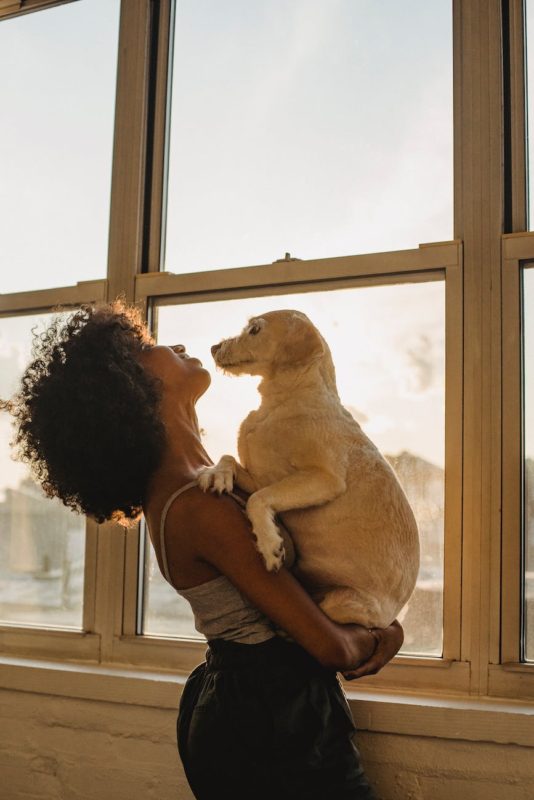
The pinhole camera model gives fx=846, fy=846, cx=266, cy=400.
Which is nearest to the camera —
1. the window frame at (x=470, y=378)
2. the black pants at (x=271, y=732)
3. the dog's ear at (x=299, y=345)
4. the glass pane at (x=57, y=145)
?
the black pants at (x=271, y=732)

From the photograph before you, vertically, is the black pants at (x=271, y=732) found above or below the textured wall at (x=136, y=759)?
above

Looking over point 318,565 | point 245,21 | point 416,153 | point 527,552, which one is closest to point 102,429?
point 318,565

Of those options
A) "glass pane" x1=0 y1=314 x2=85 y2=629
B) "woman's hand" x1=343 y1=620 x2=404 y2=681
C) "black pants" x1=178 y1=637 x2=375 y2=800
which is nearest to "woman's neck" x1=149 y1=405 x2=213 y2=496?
"black pants" x1=178 y1=637 x2=375 y2=800

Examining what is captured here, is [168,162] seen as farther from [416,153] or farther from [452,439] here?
[452,439]

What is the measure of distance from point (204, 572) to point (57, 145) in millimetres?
1752

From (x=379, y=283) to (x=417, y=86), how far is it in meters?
0.53

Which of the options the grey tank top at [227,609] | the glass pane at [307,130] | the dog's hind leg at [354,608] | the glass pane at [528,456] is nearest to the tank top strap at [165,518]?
the grey tank top at [227,609]

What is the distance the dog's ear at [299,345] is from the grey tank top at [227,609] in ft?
1.00

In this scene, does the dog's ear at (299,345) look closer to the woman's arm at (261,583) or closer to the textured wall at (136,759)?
the woman's arm at (261,583)

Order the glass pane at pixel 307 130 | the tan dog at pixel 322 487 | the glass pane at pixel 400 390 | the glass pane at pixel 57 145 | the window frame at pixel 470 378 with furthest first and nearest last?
the glass pane at pixel 57 145, the glass pane at pixel 307 130, the glass pane at pixel 400 390, the window frame at pixel 470 378, the tan dog at pixel 322 487

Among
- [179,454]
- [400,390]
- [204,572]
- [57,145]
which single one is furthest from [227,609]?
[57,145]

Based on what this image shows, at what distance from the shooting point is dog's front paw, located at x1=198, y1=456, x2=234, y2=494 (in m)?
1.47

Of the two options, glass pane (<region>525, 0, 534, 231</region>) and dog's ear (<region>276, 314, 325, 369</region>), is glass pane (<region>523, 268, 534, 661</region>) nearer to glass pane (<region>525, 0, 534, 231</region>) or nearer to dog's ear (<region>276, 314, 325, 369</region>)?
glass pane (<region>525, 0, 534, 231</region>)

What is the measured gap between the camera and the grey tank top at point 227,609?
4.82ft
